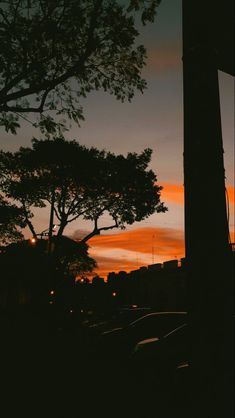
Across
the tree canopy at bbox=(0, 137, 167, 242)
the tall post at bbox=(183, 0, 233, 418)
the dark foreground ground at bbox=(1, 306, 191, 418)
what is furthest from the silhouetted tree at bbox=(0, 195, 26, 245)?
the tall post at bbox=(183, 0, 233, 418)

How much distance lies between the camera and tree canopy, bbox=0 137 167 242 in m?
27.0

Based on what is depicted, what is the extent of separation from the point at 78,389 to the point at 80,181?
64.8 ft

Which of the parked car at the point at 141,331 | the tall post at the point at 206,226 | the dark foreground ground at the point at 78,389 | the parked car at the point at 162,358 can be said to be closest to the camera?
the tall post at the point at 206,226

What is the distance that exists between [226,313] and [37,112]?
10.0 metres

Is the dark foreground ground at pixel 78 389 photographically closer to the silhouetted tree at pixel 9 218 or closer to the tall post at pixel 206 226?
the tall post at pixel 206 226

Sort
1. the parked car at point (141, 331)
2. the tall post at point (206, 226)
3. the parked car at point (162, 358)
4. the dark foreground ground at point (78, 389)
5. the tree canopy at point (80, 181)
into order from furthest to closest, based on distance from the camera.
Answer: the tree canopy at point (80, 181)
the parked car at point (141, 331)
the parked car at point (162, 358)
the dark foreground ground at point (78, 389)
the tall post at point (206, 226)

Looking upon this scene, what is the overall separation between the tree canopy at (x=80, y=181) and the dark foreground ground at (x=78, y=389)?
568 inches

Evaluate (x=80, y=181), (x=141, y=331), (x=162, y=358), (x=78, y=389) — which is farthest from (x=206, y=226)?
(x=80, y=181)

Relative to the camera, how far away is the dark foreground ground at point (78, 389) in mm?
6926

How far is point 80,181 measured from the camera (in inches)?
1091

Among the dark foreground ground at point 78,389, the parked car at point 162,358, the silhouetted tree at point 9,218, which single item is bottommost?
the dark foreground ground at point 78,389

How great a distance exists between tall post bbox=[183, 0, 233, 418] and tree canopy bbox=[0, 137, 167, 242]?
2369 cm

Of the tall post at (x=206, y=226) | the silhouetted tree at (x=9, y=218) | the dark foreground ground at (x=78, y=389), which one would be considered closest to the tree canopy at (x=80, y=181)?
the silhouetted tree at (x=9, y=218)

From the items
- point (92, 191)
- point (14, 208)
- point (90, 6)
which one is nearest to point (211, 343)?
point (90, 6)
